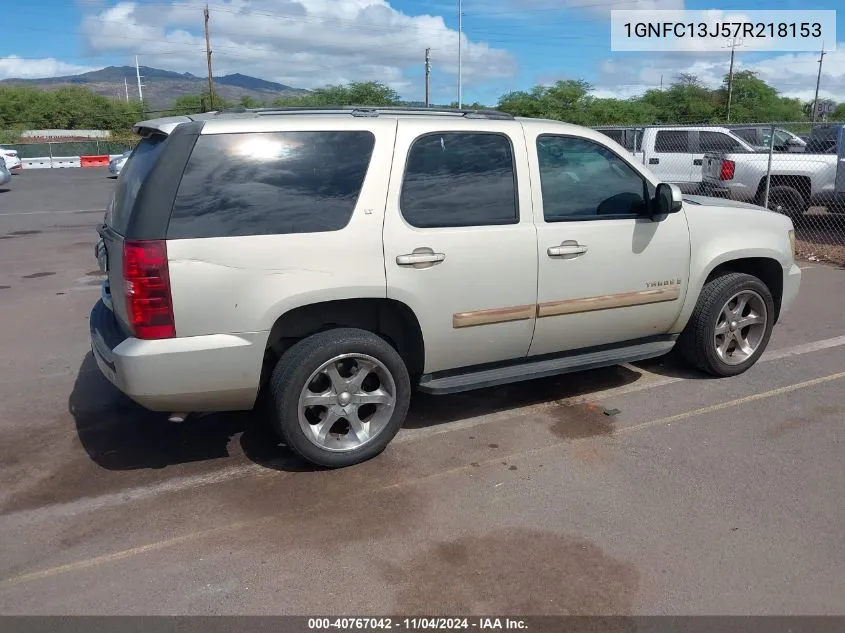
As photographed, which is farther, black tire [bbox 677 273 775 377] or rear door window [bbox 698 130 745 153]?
rear door window [bbox 698 130 745 153]

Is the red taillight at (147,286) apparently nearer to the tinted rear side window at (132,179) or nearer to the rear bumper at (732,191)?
the tinted rear side window at (132,179)

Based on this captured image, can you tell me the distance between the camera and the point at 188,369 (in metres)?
3.67

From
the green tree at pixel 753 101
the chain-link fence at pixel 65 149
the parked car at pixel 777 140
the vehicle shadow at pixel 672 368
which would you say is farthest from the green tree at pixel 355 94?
the vehicle shadow at pixel 672 368

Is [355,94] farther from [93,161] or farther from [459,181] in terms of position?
[459,181]

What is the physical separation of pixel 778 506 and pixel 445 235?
7.18 ft

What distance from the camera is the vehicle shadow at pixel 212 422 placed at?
4285 millimetres

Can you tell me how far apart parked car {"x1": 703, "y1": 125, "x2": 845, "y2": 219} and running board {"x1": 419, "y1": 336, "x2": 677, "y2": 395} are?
28.0 ft

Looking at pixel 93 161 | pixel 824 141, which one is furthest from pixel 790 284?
pixel 93 161

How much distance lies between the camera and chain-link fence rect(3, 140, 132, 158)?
136 feet

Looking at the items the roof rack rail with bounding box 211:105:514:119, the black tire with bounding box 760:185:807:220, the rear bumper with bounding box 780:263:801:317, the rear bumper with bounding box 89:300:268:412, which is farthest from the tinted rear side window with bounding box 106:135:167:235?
the black tire with bounding box 760:185:807:220

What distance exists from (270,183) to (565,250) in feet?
5.87

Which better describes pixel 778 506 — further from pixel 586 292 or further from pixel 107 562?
pixel 107 562

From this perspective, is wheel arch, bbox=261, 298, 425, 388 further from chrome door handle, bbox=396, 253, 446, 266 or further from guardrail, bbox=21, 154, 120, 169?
guardrail, bbox=21, 154, 120, 169

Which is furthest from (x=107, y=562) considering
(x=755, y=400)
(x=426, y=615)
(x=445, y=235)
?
(x=755, y=400)
